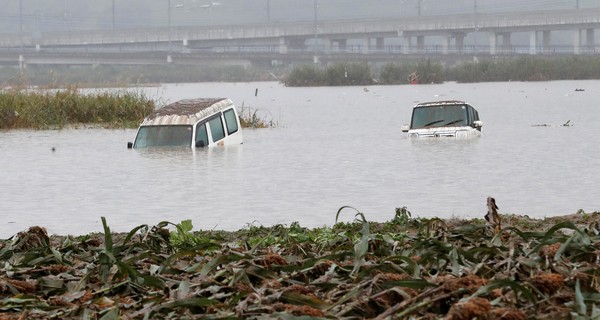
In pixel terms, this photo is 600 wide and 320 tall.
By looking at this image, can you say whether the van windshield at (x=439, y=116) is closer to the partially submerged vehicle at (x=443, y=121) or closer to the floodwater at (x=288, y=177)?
the partially submerged vehicle at (x=443, y=121)

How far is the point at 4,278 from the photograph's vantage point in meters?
6.27

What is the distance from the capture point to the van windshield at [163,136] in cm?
3300

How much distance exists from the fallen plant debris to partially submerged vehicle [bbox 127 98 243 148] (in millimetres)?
25570

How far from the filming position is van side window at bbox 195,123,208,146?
33688mm

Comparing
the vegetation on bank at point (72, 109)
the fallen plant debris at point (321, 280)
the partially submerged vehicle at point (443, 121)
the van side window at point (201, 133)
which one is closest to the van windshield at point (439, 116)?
the partially submerged vehicle at point (443, 121)

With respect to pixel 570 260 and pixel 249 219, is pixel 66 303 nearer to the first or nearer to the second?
pixel 570 260

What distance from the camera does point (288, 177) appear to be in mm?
29281

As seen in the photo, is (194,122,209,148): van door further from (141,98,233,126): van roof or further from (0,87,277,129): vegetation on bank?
(0,87,277,129): vegetation on bank

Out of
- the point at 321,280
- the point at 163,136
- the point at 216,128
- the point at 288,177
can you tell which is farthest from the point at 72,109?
the point at 321,280

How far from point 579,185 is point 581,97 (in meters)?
67.8

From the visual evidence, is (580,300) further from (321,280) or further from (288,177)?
(288,177)

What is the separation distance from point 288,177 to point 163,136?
537cm

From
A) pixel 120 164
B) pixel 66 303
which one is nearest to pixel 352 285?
pixel 66 303

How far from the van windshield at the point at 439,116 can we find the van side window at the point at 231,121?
5.36m
